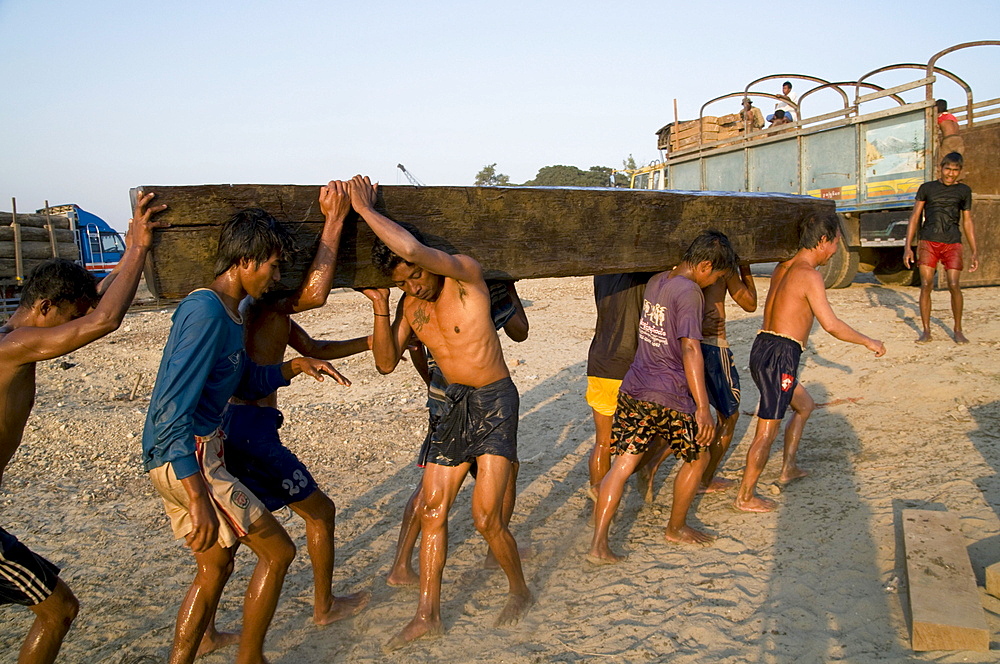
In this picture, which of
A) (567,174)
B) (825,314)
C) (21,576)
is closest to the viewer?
(21,576)

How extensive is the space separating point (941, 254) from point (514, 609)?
6702 mm

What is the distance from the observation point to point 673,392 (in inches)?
153

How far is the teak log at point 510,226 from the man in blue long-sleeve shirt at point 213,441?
5.4 inches

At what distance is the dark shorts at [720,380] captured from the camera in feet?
14.5

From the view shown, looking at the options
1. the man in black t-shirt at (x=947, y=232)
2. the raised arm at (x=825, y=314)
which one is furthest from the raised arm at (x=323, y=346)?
the man in black t-shirt at (x=947, y=232)

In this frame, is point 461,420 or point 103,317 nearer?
point 103,317

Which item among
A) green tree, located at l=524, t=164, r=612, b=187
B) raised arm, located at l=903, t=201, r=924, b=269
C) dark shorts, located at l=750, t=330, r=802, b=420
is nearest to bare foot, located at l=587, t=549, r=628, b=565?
dark shorts, located at l=750, t=330, r=802, b=420

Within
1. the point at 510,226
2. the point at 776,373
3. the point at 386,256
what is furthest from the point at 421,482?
the point at 776,373

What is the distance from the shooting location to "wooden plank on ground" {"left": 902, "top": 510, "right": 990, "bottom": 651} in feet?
8.99

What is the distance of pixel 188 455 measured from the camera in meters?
2.51

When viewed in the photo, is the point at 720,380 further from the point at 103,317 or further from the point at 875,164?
the point at 875,164

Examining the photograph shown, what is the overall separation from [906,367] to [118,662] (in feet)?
22.7

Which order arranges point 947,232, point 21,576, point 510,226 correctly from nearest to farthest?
1. point 21,576
2. point 510,226
3. point 947,232

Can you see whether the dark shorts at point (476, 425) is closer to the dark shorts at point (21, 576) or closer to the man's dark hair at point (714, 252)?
the man's dark hair at point (714, 252)
